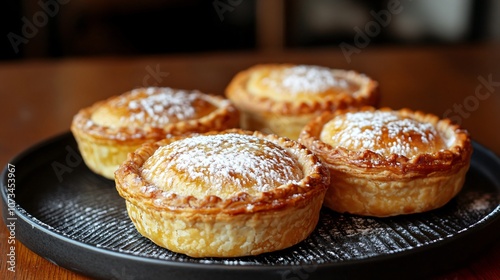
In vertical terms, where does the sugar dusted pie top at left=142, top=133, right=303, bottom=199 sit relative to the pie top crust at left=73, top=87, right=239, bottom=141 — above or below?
above

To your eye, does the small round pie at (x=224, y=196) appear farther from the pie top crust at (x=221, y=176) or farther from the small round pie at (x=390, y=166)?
the small round pie at (x=390, y=166)

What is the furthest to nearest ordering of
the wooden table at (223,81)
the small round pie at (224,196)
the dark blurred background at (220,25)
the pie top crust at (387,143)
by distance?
the dark blurred background at (220,25), the wooden table at (223,81), the pie top crust at (387,143), the small round pie at (224,196)

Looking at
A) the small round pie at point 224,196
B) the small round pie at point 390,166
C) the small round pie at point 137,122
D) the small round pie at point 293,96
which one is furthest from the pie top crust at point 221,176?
the small round pie at point 293,96

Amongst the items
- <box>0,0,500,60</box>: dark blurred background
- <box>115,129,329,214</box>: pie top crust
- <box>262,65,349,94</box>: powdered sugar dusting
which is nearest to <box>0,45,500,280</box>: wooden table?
<box>262,65,349,94</box>: powdered sugar dusting

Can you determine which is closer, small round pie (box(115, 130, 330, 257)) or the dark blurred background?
small round pie (box(115, 130, 330, 257))

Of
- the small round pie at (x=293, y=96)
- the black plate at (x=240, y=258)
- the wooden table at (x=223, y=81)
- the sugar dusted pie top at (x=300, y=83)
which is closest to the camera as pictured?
the black plate at (x=240, y=258)

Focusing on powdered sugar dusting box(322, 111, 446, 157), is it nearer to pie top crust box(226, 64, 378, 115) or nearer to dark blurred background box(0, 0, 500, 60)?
pie top crust box(226, 64, 378, 115)

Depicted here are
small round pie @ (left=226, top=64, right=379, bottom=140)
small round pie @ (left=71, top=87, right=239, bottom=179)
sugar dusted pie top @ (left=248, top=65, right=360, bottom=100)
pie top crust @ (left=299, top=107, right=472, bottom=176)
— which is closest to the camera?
pie top crust @ (left=299, top=107, right=472, bottom=176)

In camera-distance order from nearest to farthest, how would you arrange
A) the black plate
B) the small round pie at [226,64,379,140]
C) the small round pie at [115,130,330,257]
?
the black plate → the small round pie at [115,130,330,257] → the small round pie at [226,64,379,140]

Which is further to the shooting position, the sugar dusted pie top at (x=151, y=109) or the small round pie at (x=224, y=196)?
the sugar dusted pie top at (x=151, y=109)
